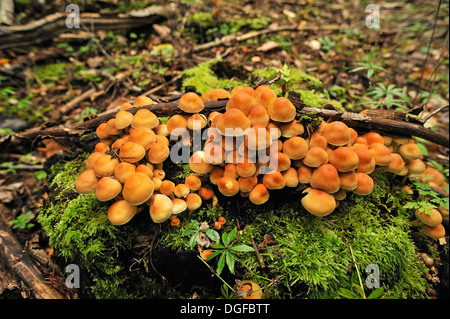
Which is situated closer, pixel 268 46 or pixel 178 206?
pixel 178 206

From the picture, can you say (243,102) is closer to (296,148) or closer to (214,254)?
(296,148)

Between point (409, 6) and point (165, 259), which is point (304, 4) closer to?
point (409, 6)

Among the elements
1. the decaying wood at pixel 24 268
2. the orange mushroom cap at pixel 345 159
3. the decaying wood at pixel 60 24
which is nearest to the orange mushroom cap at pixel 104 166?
the decaying wood at pixel 24 268

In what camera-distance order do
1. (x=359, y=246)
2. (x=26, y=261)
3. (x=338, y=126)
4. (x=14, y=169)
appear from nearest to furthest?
(x=338, y=126), (x=359, y=246), (x=26, y=261), (x=14, y=169)

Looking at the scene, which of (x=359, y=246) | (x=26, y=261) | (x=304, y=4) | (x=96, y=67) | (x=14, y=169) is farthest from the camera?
(x=304, y=4)

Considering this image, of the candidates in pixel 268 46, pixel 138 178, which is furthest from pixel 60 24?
pixel 138 178
